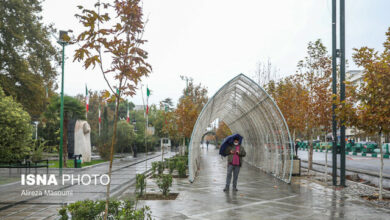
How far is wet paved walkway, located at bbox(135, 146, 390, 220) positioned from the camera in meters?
7.78

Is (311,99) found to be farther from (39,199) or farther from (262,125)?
(39,199)

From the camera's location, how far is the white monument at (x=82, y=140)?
83.7 ft

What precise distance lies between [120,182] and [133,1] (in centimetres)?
1056

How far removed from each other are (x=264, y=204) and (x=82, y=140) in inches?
766

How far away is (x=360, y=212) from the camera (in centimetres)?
809

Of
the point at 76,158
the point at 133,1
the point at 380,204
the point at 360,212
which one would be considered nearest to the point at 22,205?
the point at 133,1

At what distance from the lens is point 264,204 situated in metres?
9.09

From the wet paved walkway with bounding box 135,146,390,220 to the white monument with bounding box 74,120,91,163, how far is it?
49.9 ft

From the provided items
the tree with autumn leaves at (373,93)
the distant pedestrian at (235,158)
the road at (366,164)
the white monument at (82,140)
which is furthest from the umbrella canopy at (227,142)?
the white monument at (82,140)

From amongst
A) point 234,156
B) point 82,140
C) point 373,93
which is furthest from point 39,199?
point 82,140

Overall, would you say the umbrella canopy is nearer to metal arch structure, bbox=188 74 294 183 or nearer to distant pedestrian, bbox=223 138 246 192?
distant pedestrian, bbox=223 138 246 192

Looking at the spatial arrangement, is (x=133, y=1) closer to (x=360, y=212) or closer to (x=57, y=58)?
(x=360, y=212)

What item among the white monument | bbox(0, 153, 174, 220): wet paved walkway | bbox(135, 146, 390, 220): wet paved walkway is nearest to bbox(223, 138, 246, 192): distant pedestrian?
bbox(135, 146, 390, 220): wet paved walkway

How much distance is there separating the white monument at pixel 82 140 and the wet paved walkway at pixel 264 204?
599 inches
